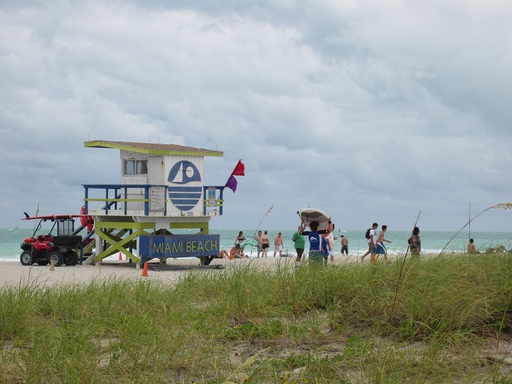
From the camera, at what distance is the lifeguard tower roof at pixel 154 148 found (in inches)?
1038

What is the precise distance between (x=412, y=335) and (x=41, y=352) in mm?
3885

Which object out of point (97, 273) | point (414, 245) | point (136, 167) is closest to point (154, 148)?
point (136, 167)

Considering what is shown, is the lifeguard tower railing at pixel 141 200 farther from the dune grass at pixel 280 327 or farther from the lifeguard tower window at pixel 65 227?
→ the dune grass at pixel 280 327

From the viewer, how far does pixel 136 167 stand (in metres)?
27.5

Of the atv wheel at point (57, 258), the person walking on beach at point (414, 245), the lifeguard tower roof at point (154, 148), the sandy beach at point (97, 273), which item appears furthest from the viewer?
the atv wheel at point (57, 258)

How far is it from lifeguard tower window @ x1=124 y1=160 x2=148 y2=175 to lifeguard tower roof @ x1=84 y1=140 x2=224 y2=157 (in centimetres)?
56

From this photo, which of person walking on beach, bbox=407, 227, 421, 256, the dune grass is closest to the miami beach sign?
person walking on beach, bbox=407, 227, 421, 256

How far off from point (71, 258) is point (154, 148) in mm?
5279

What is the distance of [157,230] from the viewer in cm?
2730

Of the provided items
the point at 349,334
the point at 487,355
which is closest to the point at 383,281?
the point at 349,334

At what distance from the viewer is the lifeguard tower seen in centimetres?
2616

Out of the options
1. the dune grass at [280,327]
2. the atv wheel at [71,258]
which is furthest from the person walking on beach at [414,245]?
the atv wheel at [71,258]

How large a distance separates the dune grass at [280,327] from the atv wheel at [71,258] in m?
17.1

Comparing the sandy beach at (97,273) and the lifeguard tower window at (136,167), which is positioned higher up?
the lifeguard tower window at (136,167)
